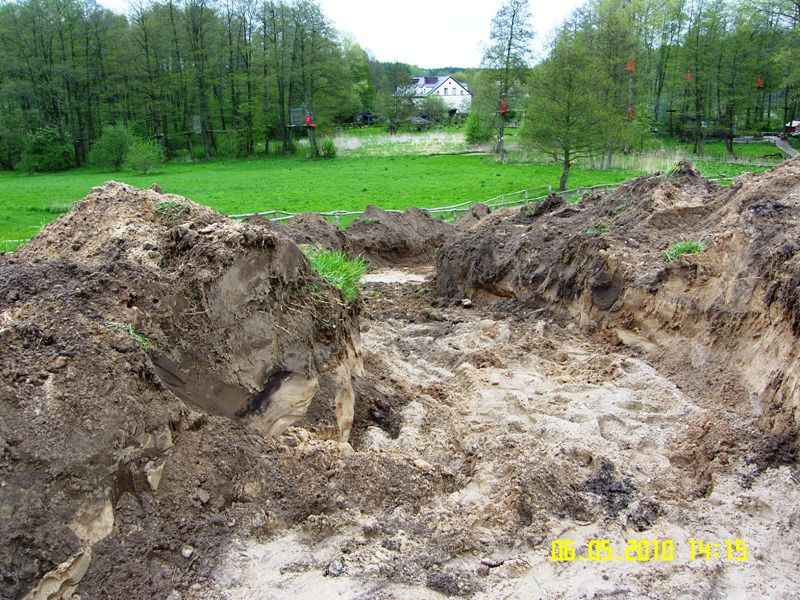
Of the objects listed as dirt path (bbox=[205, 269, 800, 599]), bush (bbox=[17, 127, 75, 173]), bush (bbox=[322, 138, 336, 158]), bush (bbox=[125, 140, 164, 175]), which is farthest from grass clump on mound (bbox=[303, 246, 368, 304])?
bush (bbox=[17, 127, 75, 173])

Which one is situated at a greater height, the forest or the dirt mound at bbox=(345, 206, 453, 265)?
the forest

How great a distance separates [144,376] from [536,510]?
128 inches

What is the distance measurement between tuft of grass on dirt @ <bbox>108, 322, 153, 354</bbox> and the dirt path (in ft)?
4.71

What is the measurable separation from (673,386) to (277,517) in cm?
513

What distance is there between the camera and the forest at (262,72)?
37.3 m

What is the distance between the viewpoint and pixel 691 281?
9.15 metres

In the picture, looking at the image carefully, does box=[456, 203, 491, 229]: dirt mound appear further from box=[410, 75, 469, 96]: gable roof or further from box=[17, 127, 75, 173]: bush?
box=[410, 75, 469, 96]: gable roof

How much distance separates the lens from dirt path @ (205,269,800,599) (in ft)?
15.1

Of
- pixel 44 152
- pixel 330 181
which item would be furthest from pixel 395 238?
pixel 44 152

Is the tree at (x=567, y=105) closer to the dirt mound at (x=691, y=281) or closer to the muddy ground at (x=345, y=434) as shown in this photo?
the dirt mound at (x=691, y=281)

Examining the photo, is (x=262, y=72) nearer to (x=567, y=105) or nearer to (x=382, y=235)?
(x=567, y=105)

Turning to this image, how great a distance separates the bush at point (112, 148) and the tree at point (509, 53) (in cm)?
2348
